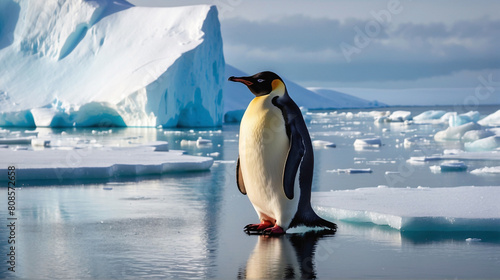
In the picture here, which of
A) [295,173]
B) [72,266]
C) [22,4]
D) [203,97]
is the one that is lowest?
[72,266]

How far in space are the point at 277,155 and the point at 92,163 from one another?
17.7ft

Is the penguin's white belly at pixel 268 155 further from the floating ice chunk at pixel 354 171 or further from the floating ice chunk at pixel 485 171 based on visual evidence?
the floating ice chunk at pixel 485 171

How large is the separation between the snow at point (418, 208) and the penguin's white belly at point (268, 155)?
2.43 feet

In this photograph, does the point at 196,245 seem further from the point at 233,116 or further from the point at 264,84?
the point at 233,116

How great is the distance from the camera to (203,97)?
89.6ft

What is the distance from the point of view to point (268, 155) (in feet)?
14.4

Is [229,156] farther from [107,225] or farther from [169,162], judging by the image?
[107,225]

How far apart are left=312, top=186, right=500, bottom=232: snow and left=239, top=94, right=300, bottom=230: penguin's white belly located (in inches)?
29.1

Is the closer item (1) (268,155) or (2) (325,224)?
(1) (268,155)

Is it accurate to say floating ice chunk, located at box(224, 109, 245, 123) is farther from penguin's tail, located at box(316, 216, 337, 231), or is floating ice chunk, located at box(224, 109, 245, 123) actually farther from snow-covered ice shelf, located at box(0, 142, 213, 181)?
penguin's tail, located at box(316, 216, 337, 231)

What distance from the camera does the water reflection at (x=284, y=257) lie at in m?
3.35

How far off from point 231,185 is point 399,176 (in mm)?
2538

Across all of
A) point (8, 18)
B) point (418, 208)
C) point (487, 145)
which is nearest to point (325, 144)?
point (487, 145)

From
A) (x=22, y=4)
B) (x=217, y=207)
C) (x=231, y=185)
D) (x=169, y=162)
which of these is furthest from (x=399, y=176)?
(x=22, y=4)
